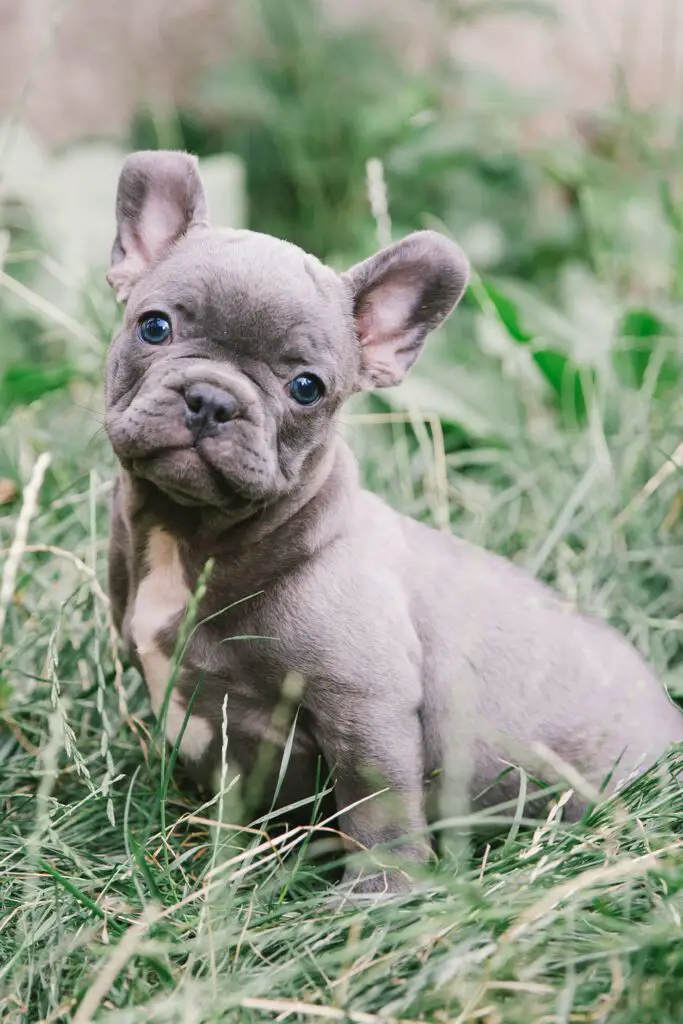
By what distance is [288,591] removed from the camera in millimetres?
3020

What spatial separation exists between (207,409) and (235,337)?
0.78 feet

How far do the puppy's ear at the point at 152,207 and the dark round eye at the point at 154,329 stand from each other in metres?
0.32

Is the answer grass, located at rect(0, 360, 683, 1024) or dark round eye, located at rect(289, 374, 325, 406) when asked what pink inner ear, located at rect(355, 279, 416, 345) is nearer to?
dark round eye, located at rect(289, 374, 325, 406)

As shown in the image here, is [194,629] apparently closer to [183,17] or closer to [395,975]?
[395,975]

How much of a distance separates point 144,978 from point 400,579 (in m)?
1.22

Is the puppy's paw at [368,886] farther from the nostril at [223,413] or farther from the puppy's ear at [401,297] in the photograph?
the puppy's ear at [401,297]

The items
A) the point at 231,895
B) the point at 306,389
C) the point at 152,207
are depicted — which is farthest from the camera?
the point at 152,207

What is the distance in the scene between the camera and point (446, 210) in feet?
23.1

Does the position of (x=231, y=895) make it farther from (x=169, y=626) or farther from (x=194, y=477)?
(x=194, y=477)

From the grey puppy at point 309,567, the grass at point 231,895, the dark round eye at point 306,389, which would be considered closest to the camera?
the grass at point 231,895

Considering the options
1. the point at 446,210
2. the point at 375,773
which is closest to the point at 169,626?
the point at 375,773

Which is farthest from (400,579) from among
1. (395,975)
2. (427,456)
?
(427,456)

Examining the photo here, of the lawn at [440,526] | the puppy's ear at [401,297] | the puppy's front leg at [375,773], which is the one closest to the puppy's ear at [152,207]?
the puppy's ear at [401,297]

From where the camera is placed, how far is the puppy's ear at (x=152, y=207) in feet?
10.6
